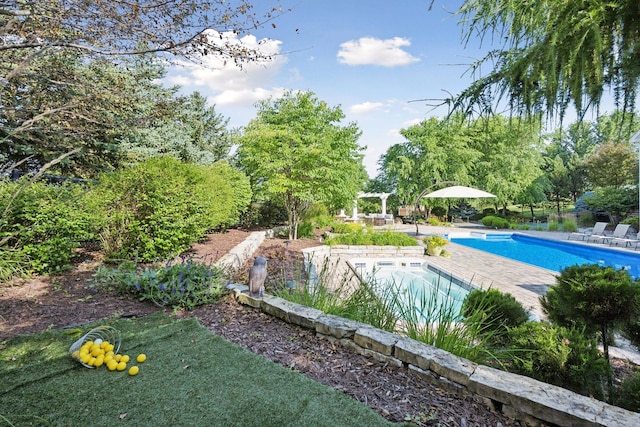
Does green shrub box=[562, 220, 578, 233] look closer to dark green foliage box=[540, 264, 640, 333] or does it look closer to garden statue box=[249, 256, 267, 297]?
dark green foliage box=[540, 264, 640, 333]

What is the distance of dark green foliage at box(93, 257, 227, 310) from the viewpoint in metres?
3.92

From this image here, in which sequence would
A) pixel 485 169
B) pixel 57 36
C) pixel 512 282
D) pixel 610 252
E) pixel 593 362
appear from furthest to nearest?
pixel 485 169 < pixel 610 252 < pixel 512 282 < pixel 57 36 < pixel 593 362

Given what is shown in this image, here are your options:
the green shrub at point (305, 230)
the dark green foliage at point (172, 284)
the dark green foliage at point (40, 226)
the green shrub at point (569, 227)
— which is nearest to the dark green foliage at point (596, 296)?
the dark green foliage at point (172, 284)

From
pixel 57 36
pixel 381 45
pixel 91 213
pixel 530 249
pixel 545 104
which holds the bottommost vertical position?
pixel 530 249

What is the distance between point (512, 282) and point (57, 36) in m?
8.25

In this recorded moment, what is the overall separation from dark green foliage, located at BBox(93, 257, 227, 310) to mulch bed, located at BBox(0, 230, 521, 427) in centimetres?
14

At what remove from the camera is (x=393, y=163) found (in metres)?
22.6

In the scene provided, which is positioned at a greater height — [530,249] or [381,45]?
[381,45]

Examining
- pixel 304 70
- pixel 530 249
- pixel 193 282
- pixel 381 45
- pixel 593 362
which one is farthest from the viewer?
pixel 530 249

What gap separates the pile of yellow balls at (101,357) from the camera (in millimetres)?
2461

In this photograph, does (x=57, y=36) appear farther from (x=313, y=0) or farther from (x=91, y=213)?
(x=313, y=0)

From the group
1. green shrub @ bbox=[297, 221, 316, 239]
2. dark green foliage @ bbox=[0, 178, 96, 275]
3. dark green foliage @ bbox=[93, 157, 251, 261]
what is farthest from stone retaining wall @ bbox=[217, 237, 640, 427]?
green shrub @ bbox=[297, 221, 316, 239]

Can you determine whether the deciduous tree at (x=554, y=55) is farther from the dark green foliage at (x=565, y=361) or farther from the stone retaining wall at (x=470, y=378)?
the dark green foliage at (x=565, y=361)

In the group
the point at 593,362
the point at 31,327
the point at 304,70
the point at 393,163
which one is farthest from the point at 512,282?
the point at 393,163
